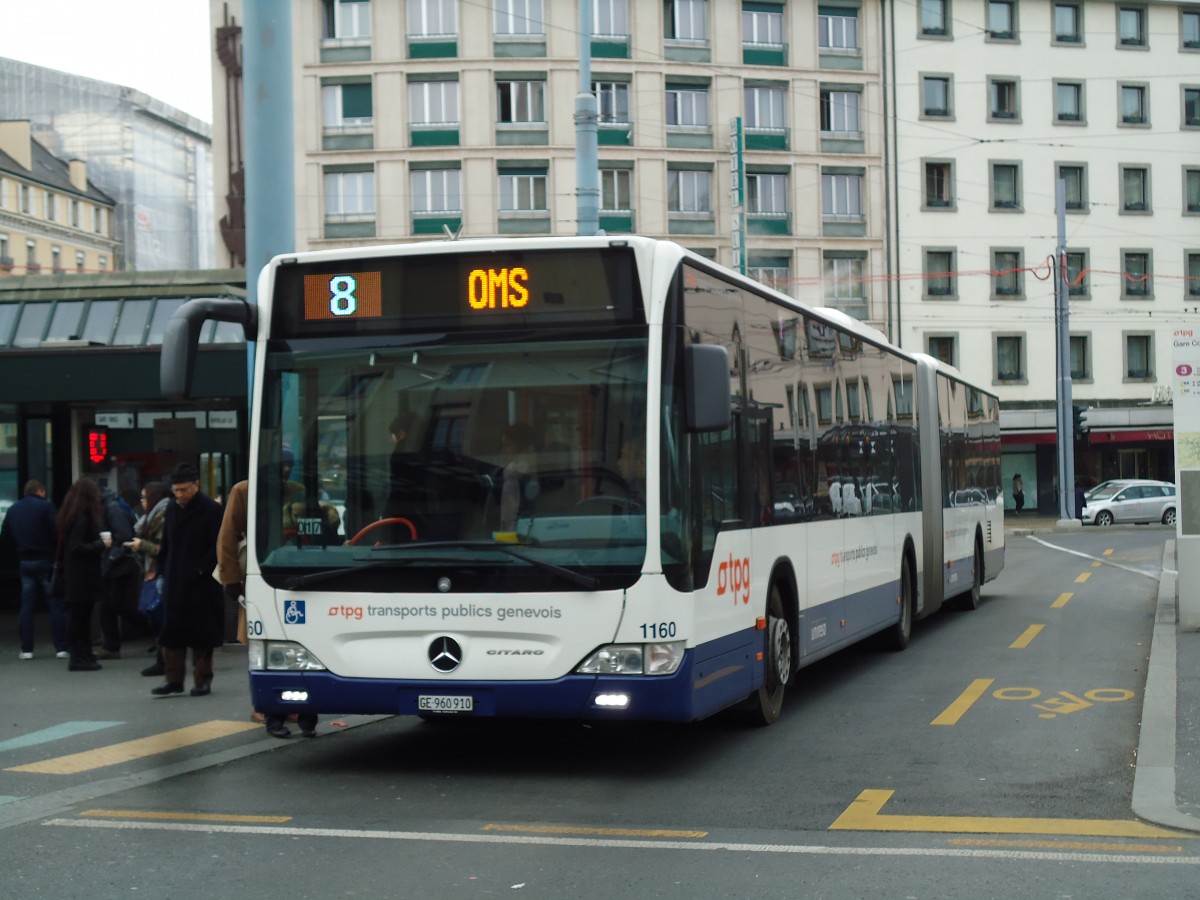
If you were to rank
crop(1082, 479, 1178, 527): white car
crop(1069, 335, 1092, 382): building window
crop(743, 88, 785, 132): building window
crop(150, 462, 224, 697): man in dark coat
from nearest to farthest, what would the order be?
1. crop(150, 462, 224, 697): man in dark coat
2. crop(1082, 479, 1178, 527): white car
3. crop(743, 88, 785, 132): building window
4. crop(1069, 335, 1092, 382): building window

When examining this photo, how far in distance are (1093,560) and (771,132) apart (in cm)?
2833

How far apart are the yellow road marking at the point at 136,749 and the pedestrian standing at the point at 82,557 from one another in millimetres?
3989

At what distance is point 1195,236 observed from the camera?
61.3 meters

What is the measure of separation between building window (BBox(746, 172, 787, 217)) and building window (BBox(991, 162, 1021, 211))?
8049 millimetres

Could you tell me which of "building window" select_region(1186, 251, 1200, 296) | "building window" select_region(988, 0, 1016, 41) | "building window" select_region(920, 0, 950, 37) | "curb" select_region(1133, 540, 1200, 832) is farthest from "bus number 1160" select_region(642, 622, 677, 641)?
"building window" select_region(1186, 251, 1200, 296)

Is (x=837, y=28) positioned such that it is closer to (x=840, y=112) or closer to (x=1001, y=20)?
(x=840, y=112)

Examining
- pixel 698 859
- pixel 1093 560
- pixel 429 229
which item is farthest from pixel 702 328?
pixel 429 229

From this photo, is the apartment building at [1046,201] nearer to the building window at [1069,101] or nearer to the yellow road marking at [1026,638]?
the building window at [1069,101]

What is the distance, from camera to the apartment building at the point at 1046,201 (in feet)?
193

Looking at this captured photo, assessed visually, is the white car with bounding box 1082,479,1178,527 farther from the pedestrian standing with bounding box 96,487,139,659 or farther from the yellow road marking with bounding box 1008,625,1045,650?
the pedestrian standing with bounding box 96,487,139,659

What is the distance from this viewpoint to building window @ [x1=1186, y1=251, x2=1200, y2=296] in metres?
61.1

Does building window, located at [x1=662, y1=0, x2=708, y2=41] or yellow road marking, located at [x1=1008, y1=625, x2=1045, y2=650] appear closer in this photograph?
yellow road marking, located at [x1=1008, y1=625, x2=1045, y2=650]

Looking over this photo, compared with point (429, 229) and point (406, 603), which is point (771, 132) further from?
point (406, 603)

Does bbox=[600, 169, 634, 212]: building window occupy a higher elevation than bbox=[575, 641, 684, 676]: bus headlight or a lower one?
higher
